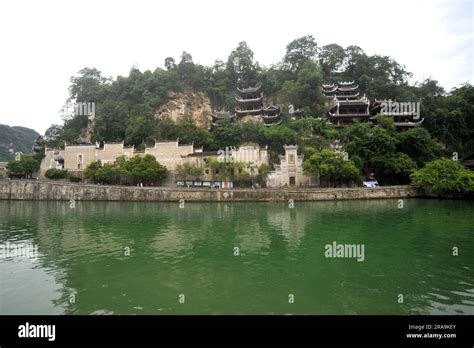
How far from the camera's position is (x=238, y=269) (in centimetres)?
1084

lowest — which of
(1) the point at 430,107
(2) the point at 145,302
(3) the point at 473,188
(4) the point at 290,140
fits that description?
(2) the point at 145,302

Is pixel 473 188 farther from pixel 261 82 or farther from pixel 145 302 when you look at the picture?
pixel 261 82

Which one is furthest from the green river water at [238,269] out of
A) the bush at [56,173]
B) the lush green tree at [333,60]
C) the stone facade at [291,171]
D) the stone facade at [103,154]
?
the lush green tree at [333,60]

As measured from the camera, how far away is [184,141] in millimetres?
47875

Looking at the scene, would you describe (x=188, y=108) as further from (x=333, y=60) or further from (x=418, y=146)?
(x=418, y=146)

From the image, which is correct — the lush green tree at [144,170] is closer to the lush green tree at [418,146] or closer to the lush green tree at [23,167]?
the lush green tree at [23,167]

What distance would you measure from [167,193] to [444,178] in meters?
32.8

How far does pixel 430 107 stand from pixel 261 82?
31.9 metres

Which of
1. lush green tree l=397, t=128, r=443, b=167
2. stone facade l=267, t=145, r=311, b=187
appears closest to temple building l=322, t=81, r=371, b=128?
lush green tree l=397, t=128, r=443, b=167

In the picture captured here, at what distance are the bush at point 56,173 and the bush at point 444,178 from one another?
49899 millimetres

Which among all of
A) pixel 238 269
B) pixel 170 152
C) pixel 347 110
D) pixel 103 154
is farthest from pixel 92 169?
pixel 347 110

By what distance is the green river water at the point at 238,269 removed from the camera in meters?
7.96

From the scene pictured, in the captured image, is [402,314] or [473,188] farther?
[473,188]
